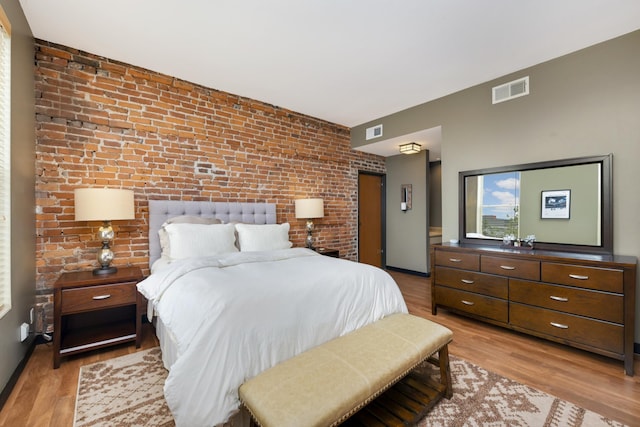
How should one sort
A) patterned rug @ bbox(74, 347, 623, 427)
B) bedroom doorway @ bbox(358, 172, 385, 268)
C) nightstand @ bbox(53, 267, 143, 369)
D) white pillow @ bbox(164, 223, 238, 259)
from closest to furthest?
patterned rug @ bbox(74, 347, 623, 427)
nightstand @ bbox(53, 267, 143, 369)
white pillow @ bbox(164, 223, 238, 259)
bedroom doorway @ bbox(358, 172, 385, 268)

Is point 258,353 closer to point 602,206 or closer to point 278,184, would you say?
point 278,184

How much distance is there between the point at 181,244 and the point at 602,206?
4049 millimetres

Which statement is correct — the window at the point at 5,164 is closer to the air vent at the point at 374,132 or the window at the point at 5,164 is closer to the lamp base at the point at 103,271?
the lamp base at the point at 103,271

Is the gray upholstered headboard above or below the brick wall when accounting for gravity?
below

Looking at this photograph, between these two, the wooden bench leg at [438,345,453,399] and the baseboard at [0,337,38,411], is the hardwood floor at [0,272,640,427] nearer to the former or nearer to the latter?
the baseboard at [0,337,38,411]

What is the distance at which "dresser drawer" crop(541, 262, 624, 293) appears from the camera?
218 cm

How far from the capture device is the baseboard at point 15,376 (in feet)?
5.82

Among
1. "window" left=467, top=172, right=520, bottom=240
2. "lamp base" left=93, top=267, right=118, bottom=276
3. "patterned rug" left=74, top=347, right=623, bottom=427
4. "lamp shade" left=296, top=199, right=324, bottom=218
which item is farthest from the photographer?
"lamp shade" left=296, top=199, right=324, bottom=218

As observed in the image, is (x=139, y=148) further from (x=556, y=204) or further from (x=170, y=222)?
(x=556, y=204)

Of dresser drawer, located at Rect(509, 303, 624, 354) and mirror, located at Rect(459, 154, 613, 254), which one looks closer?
dresser drawer, located at Rect(509, 303, 624, 354)

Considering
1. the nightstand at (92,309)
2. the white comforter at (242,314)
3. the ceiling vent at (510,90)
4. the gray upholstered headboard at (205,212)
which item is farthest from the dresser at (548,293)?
the nightstand at (92,309)

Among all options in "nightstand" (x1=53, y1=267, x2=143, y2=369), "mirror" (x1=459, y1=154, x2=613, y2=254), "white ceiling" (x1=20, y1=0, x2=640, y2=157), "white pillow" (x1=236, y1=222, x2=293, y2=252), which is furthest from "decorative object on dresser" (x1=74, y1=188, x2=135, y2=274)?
"mirror" (x1=459, y1=154, x2=613, y2=254)

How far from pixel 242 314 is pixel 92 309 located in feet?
5.60

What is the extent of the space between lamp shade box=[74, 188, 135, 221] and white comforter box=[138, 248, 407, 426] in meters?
0.73
